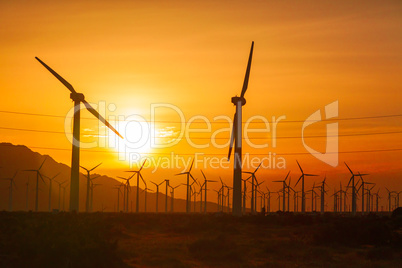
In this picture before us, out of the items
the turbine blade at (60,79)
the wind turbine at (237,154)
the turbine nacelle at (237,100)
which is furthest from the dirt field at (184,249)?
the turbine blade at (60,79)

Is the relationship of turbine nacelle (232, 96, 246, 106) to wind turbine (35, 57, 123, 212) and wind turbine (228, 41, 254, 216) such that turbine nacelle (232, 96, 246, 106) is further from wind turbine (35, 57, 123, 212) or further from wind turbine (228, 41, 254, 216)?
wind turbine (35, 57, 123, 212)

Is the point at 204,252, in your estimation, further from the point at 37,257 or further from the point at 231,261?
the point at 37,257

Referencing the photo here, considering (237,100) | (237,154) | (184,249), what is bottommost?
(184,249)

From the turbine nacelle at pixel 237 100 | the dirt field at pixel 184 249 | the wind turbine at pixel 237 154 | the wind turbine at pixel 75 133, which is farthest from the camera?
the turbine nacelle at pixel 237 100

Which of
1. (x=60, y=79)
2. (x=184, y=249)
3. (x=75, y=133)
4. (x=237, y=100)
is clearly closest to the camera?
(x=184, y=249)

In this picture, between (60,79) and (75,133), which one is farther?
(60,79)

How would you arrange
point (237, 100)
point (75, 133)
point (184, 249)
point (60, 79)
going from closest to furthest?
point (184, 249)
point (75, 133)
point (60, 79)
point (237, 100)

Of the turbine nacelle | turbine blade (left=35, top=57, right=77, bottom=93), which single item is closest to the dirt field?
the turbine nacelle

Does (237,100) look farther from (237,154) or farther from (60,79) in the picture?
(60,79)

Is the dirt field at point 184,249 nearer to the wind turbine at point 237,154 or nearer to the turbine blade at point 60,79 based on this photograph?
the wind turbine at point 237,154

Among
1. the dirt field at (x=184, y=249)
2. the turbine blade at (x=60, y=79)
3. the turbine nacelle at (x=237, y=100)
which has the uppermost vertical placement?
the turbine blade at (x=60, y=79)

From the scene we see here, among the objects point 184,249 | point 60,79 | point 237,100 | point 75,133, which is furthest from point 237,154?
point 184,249

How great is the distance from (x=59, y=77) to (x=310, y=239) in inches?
2417

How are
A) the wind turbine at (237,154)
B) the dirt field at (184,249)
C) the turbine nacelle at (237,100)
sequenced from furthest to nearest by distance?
the turbine nacelle at (237,100)
the wind turbine at (237,154)
the dirt field at (184,249)
